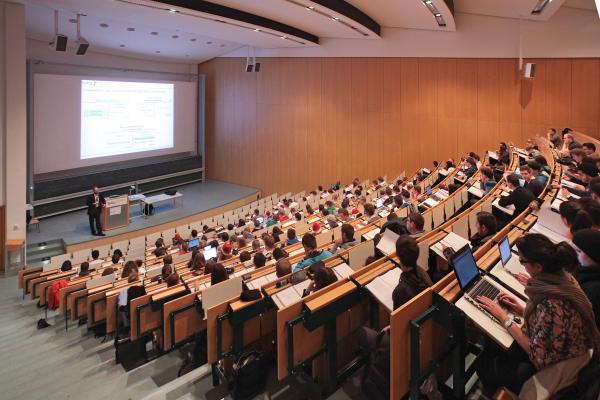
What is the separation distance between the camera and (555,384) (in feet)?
7.00

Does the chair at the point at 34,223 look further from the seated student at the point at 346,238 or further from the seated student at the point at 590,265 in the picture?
the seated student at the point at 590,265

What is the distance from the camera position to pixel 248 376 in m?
3.68

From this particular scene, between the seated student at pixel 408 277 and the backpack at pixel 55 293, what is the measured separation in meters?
6.10

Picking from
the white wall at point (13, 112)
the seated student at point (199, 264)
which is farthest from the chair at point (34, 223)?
the seated student at point (199, 264)

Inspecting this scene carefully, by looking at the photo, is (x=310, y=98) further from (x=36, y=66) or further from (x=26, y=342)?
(x=26, y=342)

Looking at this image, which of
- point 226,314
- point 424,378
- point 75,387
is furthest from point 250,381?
point 75,387

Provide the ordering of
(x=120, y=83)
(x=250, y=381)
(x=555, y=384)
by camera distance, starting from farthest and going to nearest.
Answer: (x=120, y=83) < (x=250, y=381) < (x=555, y=384)

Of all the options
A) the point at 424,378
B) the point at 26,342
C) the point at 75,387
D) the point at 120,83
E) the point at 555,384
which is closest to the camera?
the point at 555,384

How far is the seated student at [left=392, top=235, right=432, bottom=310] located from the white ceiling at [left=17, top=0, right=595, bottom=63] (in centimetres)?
725

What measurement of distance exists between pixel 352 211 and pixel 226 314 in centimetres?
525

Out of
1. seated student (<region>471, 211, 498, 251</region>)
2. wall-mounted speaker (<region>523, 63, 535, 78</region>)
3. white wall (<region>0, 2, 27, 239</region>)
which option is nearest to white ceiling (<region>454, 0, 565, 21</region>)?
wall-mounted speaker (<region>523, 63, 535, 78</region>)

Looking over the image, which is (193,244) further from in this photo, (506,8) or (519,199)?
(506,8)

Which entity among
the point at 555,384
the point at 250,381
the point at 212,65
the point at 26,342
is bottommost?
the point at 26,342

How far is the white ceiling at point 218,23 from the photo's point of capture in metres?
9.41
